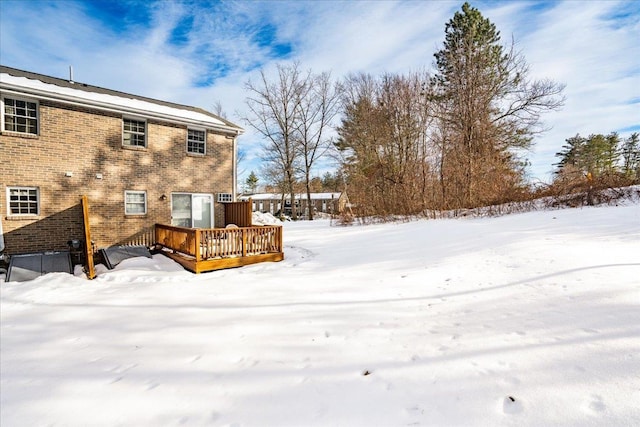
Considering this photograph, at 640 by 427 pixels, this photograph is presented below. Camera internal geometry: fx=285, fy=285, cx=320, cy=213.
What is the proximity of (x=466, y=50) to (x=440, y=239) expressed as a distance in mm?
13121

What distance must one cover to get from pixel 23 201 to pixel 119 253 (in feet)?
9.63

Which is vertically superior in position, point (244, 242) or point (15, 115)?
point (15, 115)

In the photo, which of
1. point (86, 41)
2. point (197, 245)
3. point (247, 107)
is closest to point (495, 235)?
point (197, 245)

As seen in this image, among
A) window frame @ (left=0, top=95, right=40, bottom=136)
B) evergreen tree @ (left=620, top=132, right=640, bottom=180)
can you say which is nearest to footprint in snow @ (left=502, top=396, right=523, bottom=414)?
window frame @ (left=0, top=95, right=40, bottom=136)

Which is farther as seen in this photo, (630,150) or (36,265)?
(630,150)

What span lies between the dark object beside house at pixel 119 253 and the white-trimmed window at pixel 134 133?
3.67m

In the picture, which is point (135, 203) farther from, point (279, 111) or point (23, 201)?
point (279, 111)

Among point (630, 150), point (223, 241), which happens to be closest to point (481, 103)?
point (223, 241)

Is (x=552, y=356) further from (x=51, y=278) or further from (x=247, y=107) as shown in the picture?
(x=247, y=107)

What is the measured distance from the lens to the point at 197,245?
779 centimetres

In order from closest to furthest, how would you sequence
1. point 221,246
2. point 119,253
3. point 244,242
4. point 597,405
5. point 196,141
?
1. point 597,405
2. point 221,246
3. point 244,242
4. point 119,253
5. point 196,141

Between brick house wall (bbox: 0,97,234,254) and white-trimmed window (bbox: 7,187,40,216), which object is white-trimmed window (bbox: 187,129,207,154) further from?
white-trimmed window (bbox: 7,187,40,216)

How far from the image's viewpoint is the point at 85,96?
938 cm

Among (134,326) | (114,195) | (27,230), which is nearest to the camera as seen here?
(134,326)
